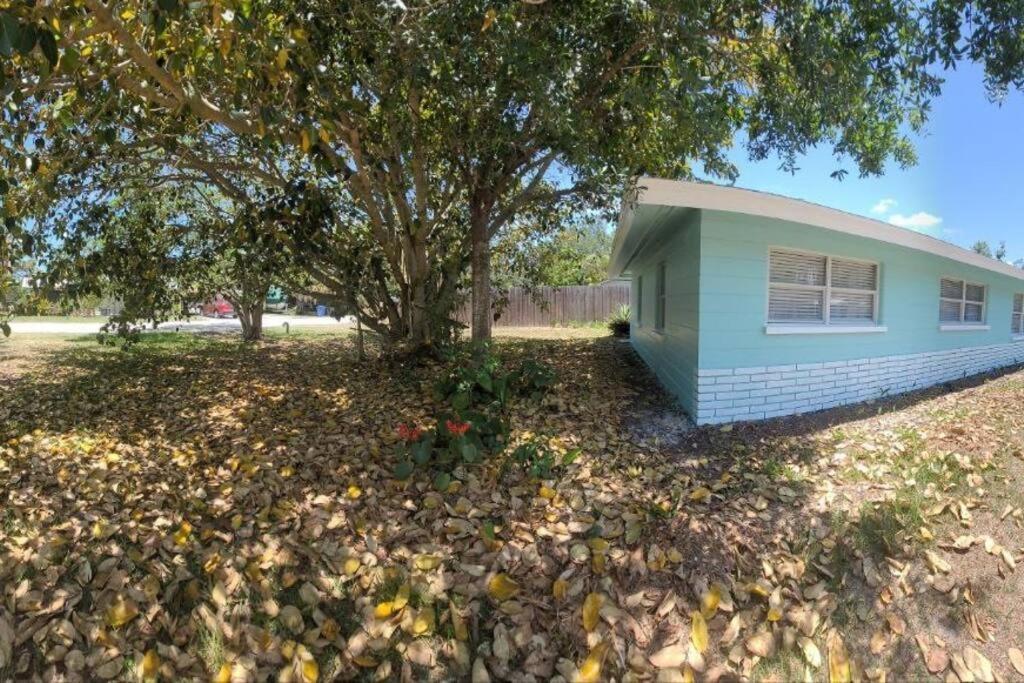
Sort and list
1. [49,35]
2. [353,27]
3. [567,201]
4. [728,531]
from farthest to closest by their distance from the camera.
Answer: [567,201] < [353,27] < [728,531] < [49,35]

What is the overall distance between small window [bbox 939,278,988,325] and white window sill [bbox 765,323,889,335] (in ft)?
11.1

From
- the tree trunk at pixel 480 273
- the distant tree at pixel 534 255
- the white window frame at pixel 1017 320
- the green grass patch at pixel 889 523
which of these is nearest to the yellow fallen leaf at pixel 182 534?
the green grass patch at pixel 889 523

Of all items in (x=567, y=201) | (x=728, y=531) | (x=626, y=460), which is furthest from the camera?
(x=567, y=201)

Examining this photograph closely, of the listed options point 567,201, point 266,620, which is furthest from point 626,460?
point 567,201

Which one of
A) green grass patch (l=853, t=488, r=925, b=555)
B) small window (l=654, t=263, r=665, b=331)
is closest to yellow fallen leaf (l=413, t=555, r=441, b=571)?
green grass patch (l=853, t=488, r=925, b=555)

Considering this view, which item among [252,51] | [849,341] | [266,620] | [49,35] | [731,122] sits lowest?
[266,620]

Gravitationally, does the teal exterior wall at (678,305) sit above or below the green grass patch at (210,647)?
above

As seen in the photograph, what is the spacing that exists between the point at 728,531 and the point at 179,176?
759cm

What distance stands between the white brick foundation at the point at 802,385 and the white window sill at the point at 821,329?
375mm

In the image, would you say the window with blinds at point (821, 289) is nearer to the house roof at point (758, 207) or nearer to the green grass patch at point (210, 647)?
the house roof at point (758, 207)

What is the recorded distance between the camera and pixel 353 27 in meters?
5.28

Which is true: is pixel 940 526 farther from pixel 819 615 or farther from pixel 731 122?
pixel 731 122

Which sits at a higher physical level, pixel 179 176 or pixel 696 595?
pixel 179 176

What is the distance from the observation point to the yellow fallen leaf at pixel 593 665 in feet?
7.77
